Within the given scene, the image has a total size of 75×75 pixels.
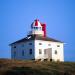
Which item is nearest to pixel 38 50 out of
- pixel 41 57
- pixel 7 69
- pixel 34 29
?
pixel 41 57

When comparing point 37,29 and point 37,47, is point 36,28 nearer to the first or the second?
point 37,29

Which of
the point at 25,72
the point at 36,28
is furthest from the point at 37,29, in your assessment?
the point at 25,72

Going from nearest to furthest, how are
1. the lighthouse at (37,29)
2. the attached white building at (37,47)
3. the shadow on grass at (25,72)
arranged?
the shadow on grass at (25,72) < the attached white building at (37,47) < the lighthouse at (37,29)

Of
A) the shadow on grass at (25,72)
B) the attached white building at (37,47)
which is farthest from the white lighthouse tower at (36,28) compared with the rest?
the shadow on grass at (25,72)

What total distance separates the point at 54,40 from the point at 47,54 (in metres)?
3.30

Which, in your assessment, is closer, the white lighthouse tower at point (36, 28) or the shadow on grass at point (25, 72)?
the shadow on grass at point (25, 72)

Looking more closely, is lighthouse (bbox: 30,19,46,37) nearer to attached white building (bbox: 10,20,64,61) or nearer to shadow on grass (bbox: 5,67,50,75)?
attached white building (bbox: 10,20,64,61)

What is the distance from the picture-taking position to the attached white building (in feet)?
166

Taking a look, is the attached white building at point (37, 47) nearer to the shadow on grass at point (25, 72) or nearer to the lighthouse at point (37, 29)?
the lighthouse at point (37, 29)

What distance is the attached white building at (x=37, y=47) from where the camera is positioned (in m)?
50.6

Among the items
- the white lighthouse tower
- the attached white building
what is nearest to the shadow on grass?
the attached white building

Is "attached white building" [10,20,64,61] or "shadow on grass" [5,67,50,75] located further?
"attached white building" [10,20,64,61]

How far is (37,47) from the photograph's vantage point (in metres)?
50.6

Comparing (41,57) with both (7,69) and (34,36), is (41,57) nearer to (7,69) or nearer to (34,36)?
(34,36)
